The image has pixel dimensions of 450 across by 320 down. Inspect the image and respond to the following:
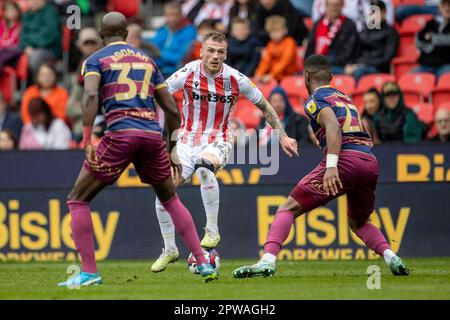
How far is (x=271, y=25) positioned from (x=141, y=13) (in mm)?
4044

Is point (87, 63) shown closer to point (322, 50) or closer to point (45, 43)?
point (322, 50)

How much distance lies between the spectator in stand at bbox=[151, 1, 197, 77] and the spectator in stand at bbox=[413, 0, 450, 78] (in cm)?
403

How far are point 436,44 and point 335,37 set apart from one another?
163 cm

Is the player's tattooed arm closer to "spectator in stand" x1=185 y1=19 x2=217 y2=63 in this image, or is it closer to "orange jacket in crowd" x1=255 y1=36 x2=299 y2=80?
"orange jacket in crowd" x1=255 y1=36 x2=299 y2=80

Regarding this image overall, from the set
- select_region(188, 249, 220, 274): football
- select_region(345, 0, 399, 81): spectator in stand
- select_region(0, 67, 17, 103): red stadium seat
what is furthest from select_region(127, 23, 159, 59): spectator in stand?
select_region(188, 249, 220, 274): football

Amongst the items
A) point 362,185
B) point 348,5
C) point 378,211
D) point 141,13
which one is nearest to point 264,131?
point 378,211

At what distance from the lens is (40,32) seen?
19203 millimetres

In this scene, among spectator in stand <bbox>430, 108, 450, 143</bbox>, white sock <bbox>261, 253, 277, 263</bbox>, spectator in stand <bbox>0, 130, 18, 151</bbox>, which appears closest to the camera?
white sock <bbox>261, 253, 277, 263</bbox>

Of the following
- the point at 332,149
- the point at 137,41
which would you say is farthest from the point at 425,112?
the point at 332,149

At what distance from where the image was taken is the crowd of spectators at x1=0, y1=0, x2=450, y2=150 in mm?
15719

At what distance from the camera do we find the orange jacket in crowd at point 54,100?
18.2 metres

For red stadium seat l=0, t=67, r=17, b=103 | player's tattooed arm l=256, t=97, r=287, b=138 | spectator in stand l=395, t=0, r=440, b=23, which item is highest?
spectator in stand l=395, t=0, r=440, b=23

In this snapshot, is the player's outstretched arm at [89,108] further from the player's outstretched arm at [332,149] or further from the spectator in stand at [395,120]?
the spectator in stand at [395,120]

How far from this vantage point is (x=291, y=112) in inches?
625
